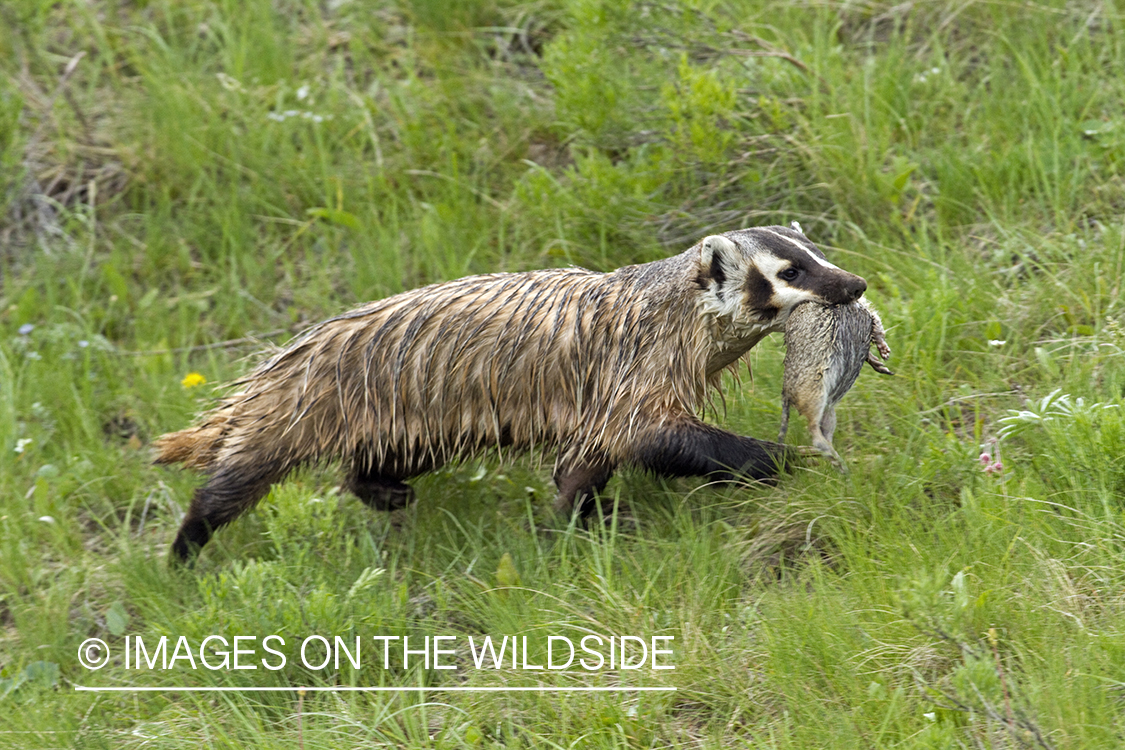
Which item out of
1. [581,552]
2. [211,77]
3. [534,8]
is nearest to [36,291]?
[211,77]

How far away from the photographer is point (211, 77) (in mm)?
6656

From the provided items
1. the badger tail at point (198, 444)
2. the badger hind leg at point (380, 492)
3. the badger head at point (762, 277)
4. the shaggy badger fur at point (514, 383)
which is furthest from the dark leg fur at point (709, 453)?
the badger tail at point (198, 444)

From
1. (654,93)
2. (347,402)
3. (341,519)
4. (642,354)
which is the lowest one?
(341,519)

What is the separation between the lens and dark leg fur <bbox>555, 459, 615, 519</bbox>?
4.21m

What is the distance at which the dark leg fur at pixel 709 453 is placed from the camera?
392 centimetres

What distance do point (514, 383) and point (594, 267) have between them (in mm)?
1233

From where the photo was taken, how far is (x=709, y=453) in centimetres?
393

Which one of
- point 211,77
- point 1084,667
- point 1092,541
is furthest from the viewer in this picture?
point 211,77

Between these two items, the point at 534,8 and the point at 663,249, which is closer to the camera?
the point at 663,249

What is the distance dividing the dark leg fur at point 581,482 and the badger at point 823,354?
75 cm

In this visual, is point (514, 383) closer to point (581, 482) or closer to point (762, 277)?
point (581, 482)

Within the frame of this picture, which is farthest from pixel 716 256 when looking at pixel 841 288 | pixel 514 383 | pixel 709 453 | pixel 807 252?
pixel 514 383

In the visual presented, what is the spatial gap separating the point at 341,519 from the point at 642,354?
4.33 feet

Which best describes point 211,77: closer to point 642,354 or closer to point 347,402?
point 347,402
